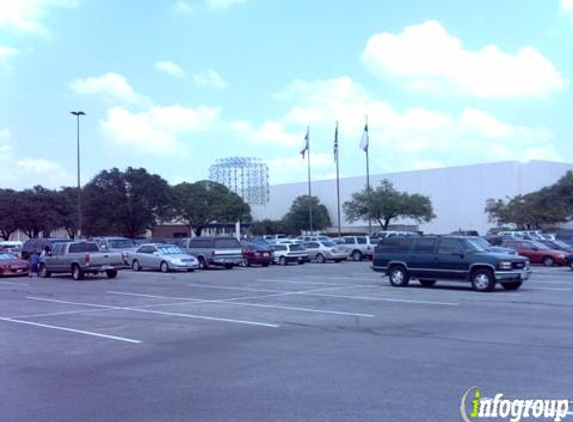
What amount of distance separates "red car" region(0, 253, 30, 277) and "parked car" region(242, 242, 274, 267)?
12.4 meters

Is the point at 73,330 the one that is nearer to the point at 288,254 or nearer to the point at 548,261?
the point at 548,261

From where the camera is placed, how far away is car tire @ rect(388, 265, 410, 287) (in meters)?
24.5

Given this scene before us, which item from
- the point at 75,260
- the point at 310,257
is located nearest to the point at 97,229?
the point at 310,257

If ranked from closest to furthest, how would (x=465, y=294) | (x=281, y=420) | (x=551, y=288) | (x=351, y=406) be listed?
(x=281, y=420) < (x=351, y=406) < (x=465, y=294) < (x=551, y=288)

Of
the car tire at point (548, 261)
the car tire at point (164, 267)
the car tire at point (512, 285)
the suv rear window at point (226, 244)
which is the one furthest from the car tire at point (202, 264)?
the car tire at point (512, 285)

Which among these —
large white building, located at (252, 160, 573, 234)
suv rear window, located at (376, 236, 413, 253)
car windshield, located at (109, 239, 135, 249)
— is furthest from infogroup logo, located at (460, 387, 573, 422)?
large white building, located at (252, 160, 573, 234)

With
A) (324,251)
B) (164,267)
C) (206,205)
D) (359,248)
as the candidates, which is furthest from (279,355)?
(206,205)

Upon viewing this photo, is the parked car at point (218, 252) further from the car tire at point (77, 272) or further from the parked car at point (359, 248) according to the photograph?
the parked car at point (359, 248)

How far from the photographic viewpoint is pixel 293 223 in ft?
326

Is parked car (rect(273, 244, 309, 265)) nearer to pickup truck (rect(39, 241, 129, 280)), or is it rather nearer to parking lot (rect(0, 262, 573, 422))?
pickup truck (rect(39, 241, 129, 280))

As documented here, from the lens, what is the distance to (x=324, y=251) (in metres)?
47.0

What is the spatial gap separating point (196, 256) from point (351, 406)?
1275 inches

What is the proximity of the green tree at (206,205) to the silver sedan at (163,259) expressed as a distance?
41.9m

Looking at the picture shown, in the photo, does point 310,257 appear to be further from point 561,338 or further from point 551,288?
point 561,338
